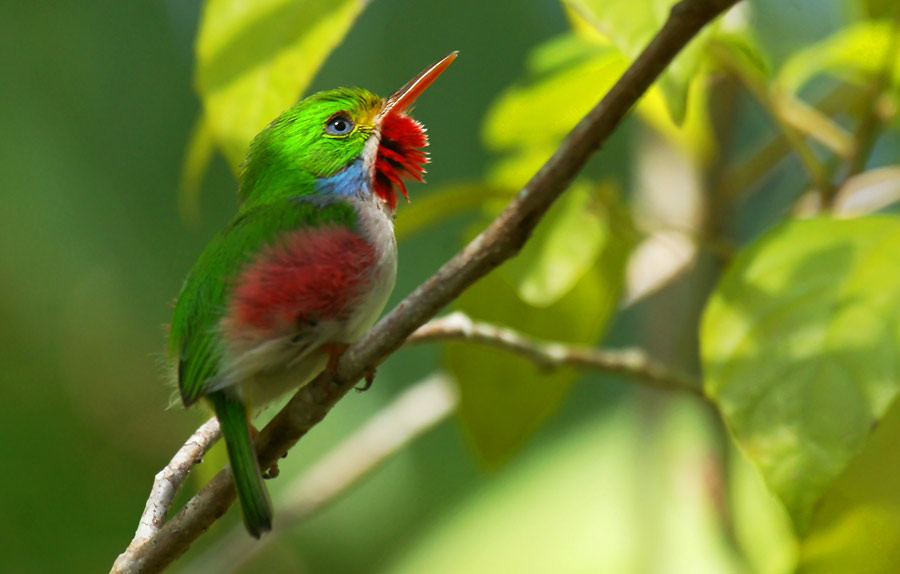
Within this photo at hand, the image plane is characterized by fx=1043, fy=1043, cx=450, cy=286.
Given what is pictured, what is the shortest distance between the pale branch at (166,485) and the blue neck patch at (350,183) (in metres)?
0.44

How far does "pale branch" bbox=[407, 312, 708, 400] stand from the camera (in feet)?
5.31

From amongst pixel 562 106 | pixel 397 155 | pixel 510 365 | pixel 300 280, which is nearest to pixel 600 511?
pixel 510 365

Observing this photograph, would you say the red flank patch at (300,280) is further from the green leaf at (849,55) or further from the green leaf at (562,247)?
the green leaf at (849,55)

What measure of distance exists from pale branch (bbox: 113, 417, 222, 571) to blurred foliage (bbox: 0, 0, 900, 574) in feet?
0.69

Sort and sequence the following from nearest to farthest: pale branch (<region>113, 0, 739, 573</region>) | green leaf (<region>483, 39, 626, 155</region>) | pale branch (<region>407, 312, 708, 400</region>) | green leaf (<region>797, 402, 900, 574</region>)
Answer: pale branch (<region>113, 0, 739, 573</region>)
green leaf (<region>797, 402, 900, 574</region>)
pale branch (<region>407, 312, 708, 400</region>)
green leaf (<region>483, 39, 626, 155</region>)

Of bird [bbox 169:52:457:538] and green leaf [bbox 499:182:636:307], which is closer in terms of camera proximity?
bird [bbox 169:52:457:538]

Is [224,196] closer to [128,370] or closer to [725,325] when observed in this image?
[128,370]

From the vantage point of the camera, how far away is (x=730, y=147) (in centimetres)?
250

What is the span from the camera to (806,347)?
4.32ft

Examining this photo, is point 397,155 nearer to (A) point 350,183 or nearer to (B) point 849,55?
(A) point 350,183

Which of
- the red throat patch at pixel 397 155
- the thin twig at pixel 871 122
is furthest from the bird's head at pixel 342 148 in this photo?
the thin twig at pixel 871 122

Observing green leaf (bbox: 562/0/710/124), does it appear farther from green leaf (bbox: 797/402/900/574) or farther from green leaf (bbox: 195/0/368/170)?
green leaf (bbox: 797/402/900/574)

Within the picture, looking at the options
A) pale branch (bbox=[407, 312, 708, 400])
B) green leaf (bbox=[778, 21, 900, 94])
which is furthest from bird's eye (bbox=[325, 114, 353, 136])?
green leaf (bbox=[778, 21, 900, 94])

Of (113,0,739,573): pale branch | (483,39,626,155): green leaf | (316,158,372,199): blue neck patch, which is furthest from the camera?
(483,39,626,155): green leaf
